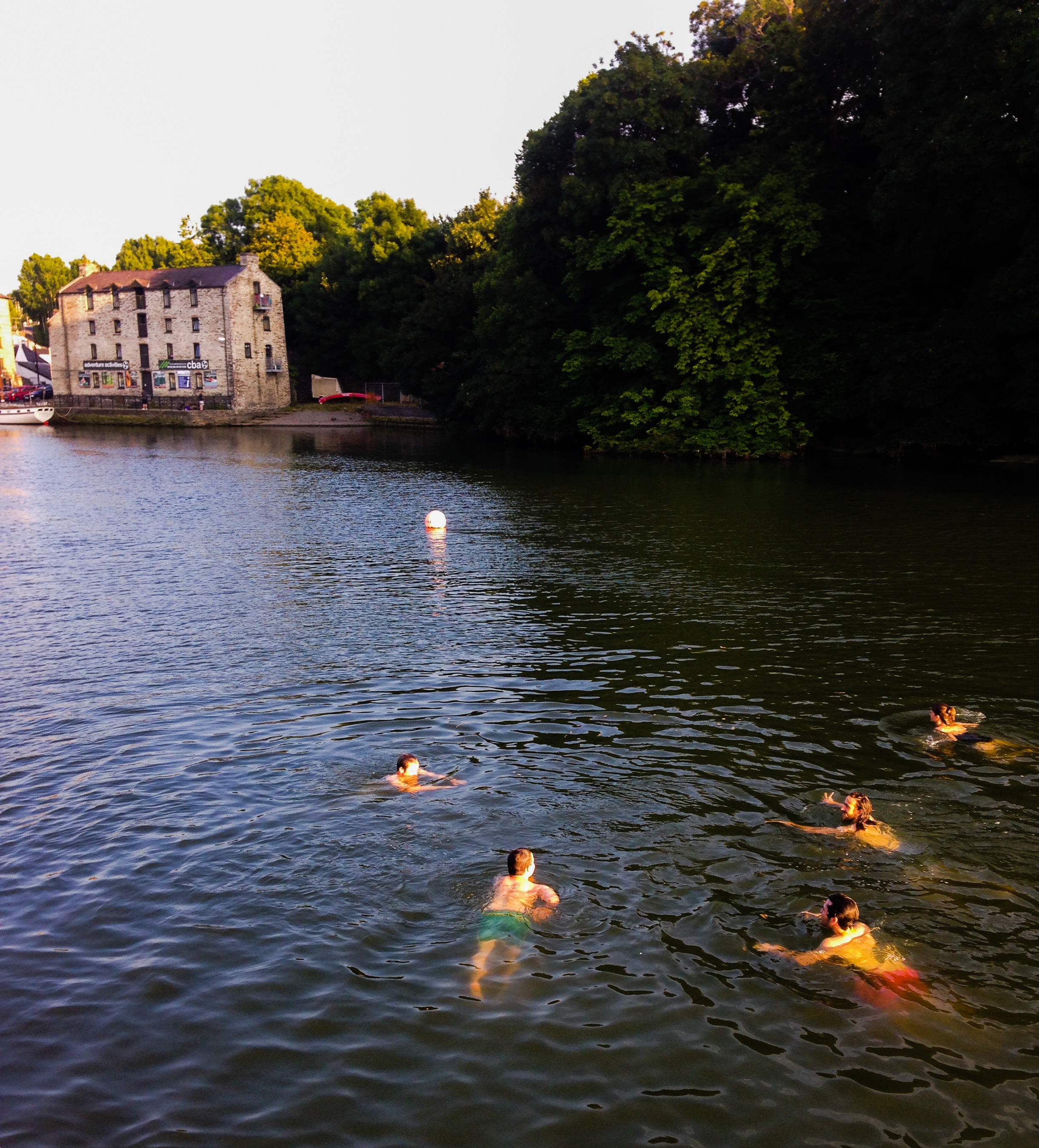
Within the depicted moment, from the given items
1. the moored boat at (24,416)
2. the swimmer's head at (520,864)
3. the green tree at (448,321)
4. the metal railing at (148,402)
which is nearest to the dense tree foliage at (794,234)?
the green tree at (448,321)

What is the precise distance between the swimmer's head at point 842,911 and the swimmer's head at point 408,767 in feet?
18.5

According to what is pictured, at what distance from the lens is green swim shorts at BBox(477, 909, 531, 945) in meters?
9.62

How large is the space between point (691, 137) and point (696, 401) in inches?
612

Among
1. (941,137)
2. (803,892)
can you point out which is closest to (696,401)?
(941,137)

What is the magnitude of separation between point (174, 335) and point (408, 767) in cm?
9512

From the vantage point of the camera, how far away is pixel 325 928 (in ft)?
32.1

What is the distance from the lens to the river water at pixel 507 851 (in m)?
7.60

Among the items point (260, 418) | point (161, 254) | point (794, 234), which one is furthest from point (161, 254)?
point (794, 234)

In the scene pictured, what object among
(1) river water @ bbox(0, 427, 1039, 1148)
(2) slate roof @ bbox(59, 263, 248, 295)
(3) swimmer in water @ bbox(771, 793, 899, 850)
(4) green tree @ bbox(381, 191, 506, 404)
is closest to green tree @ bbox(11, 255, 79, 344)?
(2) slate roof @ bbox(59, 263, 248, 295)

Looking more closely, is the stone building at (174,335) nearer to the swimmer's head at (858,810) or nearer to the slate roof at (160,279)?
the slate roof at (160,279)

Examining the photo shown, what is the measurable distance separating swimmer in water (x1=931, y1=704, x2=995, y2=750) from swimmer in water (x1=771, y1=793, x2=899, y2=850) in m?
3.30

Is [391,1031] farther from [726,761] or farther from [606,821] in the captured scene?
[726,761]

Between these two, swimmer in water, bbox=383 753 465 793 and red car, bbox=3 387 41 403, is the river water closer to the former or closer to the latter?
swimmer in water, bbox=383 753 465 793

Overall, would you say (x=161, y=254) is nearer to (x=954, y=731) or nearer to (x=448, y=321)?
(x=448, y=321)
